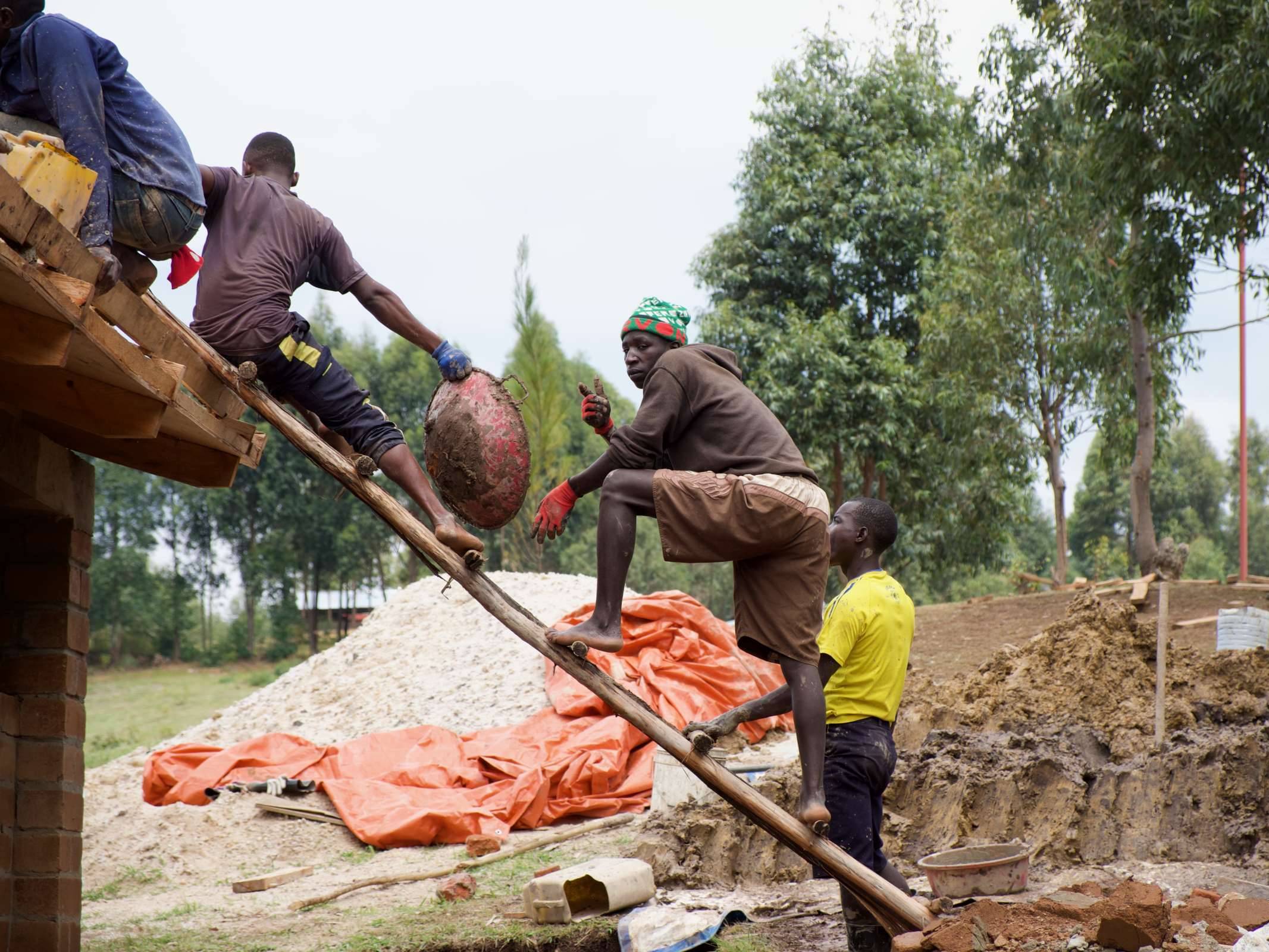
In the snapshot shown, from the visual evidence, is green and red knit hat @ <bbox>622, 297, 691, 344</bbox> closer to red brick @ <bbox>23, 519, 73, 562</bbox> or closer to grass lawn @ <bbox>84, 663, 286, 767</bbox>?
red brick @ <bbox>23, 519, 73, 562</bbox>

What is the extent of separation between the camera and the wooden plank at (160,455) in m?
4.54

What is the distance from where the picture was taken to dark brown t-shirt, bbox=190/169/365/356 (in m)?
4.11

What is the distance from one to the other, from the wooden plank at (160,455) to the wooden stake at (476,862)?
275 cm

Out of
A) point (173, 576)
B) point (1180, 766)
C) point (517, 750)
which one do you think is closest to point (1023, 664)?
point (1180, 766)

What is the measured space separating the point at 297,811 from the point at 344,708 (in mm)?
3573

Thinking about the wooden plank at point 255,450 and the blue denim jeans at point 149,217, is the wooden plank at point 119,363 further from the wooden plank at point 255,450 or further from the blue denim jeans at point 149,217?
the wooden plank at point 255,450

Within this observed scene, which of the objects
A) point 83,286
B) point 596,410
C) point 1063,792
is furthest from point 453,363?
point 1063,792

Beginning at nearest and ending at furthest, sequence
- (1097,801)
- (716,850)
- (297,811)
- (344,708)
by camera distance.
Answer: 1. (716,850)
2. (1097,801)
3. (297,811)
4. (344,708)

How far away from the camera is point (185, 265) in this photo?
426cm

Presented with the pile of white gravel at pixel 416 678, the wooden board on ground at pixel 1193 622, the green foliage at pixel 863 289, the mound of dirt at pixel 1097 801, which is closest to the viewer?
the mound of dirt at pixel 1097 801

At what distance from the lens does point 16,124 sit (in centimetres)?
360

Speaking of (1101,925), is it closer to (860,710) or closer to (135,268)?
(860,710)

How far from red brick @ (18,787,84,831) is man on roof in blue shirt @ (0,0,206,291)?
2027 millimetres

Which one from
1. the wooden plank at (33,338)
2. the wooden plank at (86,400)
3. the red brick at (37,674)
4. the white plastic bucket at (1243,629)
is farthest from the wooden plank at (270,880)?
the white plastic bucket at (1243,629)
